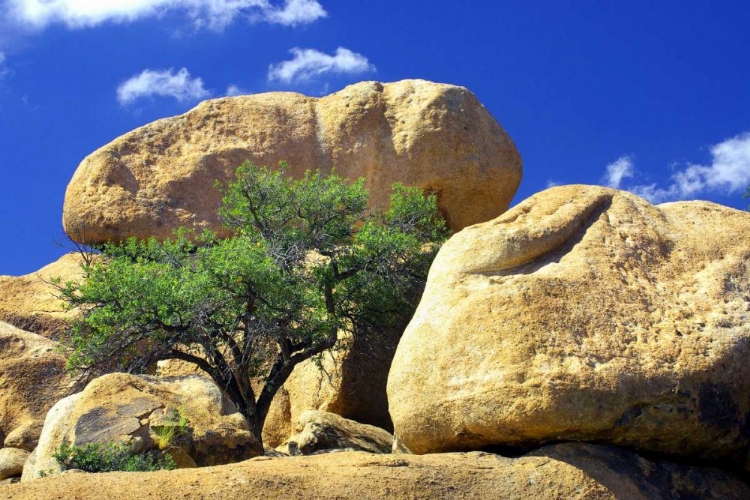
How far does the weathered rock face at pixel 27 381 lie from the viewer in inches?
581

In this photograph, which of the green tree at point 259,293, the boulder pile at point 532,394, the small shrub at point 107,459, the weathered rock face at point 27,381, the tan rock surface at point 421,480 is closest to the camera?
the tan rock surface at point 421,480

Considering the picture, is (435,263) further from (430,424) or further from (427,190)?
(427,190)

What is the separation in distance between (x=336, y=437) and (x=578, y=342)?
4.38 meters

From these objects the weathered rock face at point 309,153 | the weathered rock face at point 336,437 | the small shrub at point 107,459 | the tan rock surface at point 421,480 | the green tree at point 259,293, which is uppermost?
the weathered rock face at point 309,153

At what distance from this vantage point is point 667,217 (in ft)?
37.1

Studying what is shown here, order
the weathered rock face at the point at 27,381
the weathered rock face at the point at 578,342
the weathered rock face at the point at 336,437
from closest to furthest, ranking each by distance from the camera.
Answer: the weathered rock face at the point at 578,342 < the weathered rock face at the point at 336,437 < the weathered rock face at the point at 27,381

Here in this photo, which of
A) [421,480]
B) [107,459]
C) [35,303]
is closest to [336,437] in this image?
[107,459]

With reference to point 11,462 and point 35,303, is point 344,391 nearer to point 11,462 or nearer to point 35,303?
point 11,462

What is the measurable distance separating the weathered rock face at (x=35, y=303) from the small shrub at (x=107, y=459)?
6758 millimetres

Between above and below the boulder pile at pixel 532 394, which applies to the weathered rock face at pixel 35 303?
above

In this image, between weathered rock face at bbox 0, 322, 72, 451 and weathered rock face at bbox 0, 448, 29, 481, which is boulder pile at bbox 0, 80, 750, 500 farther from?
weathered rock face at bbox 0, 322, 72, 451

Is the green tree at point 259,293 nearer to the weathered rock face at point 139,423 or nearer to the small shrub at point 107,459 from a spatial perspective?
the weathered rock face at point 139,423

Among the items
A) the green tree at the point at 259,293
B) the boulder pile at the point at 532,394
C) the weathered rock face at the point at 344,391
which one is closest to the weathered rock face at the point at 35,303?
the green tree at the point at 259,293

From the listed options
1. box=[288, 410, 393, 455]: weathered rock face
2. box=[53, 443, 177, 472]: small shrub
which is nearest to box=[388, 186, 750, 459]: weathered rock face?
box=[53, 443, 177, 472]: small shrub
